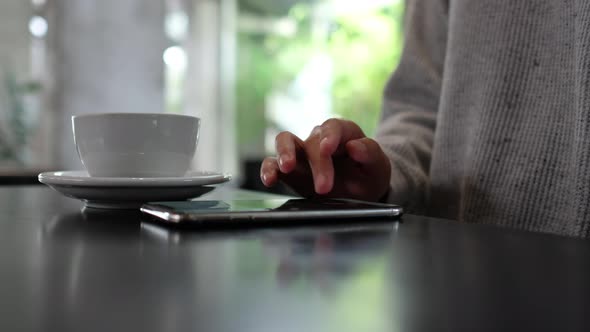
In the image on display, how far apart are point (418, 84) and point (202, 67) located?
3.42 m

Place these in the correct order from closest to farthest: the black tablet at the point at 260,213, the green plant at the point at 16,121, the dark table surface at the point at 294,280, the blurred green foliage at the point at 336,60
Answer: the dark table surface at the point at 294,280
the black tablet at the point at 260,213
the green plant at the point at 16,121
the blurred green foliage at the point at 336,60

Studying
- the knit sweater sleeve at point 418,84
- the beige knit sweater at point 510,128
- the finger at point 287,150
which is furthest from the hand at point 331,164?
the knit sweater sleeve at point 418,84

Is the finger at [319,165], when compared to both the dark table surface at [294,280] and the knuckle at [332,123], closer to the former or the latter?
the knuckle at [332,123]

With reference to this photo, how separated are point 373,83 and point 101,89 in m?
1.79

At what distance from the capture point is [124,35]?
10.2 feet

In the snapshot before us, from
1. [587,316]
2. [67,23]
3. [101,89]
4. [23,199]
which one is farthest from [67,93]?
[587,316]

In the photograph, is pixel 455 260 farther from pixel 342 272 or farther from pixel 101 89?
pixel 101 89

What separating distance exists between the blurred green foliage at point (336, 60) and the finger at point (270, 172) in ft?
9.65

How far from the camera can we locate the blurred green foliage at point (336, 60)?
375 centimetres

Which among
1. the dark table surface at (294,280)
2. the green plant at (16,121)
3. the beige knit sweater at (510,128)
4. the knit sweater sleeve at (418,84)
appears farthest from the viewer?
the green plant at (16,121)

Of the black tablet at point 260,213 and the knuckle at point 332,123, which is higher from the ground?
the knuckle at point 332,123

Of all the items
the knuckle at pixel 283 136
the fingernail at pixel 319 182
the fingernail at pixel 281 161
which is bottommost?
the fingernail at pixel 319 182

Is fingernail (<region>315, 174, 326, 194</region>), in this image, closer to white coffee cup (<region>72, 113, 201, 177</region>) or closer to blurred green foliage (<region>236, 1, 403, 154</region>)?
white coffee cup (<region>72, 113, 201, 177</region>)

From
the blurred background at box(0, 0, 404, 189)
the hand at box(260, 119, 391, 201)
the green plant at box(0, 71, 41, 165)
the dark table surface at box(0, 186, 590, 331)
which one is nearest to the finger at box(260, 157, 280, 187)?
the hand at box(260, 119, 391, 201)
